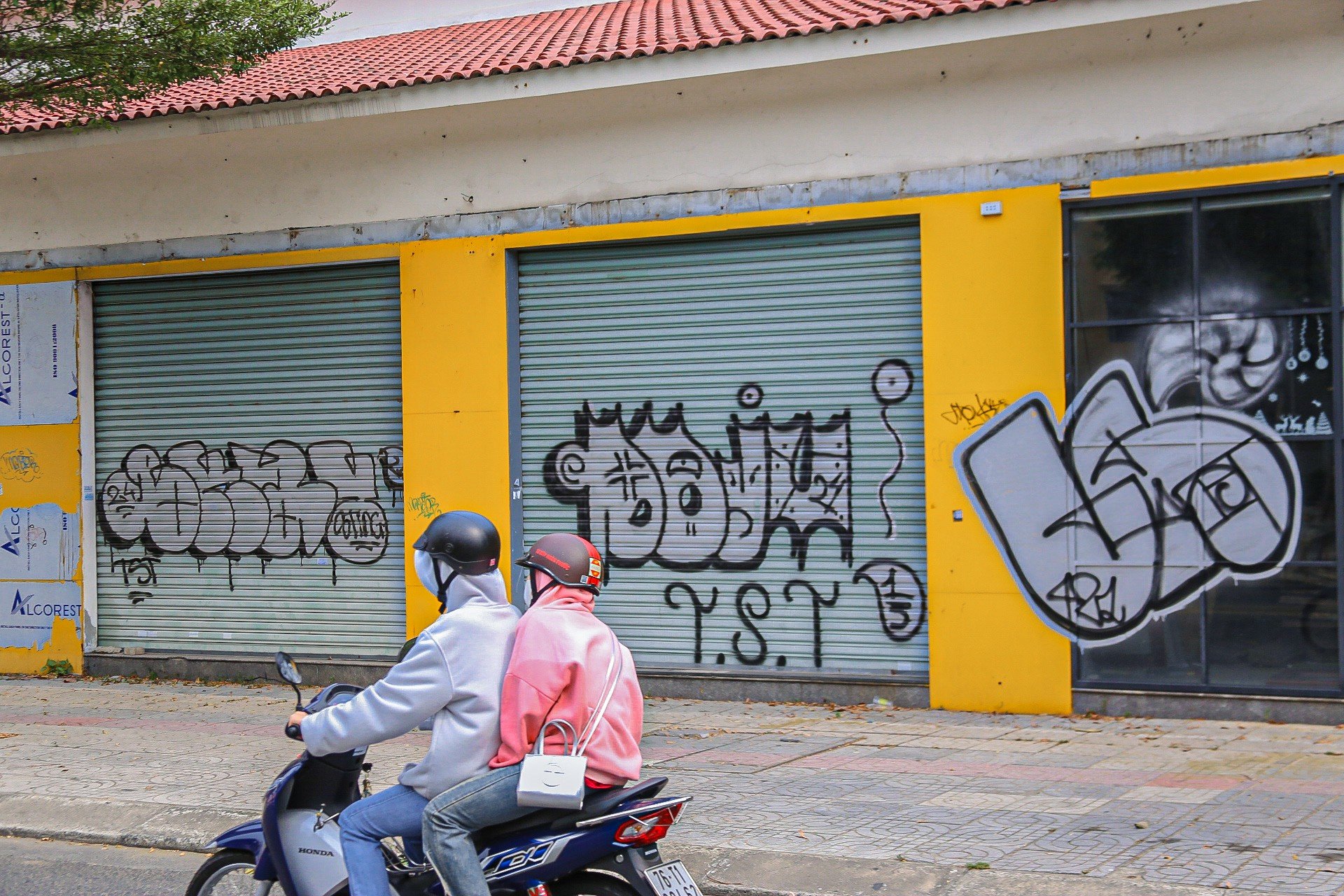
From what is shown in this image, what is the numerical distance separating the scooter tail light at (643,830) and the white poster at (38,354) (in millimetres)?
10290

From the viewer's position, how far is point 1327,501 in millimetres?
8734

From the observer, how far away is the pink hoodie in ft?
12.3

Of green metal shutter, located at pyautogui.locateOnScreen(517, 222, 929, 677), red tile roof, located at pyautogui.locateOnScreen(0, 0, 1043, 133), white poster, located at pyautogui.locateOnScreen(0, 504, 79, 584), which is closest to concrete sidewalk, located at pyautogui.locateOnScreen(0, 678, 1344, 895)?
green metal shutter, located at pyautogui.locateOnScreen(517, 222, 929, 677)

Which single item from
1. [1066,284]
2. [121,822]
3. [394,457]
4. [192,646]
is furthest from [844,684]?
[192,646]

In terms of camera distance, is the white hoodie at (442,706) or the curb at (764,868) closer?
the white hoodie at (442,706)

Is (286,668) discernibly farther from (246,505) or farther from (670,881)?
(246,505)

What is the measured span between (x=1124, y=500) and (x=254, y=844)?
6936mm

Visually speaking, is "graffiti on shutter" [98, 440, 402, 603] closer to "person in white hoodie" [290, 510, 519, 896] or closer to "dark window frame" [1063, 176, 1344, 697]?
"dark window frame" [1063, 176, 1344, 697]

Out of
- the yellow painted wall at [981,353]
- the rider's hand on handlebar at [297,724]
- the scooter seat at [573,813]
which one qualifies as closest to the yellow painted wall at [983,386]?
the yellow painted wall at [981,353]

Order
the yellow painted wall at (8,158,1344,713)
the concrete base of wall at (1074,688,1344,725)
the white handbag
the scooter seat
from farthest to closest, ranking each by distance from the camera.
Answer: the yellow painted wall at (8,158,1344,713)
the concrete base of wall at (1074,688,1344,725)
the scooter seat
the white handbag

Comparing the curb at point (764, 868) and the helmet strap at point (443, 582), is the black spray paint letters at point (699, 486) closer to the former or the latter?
the curb at point (764, 868)

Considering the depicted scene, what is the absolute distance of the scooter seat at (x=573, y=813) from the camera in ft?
12.2

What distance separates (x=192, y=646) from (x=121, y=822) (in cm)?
542

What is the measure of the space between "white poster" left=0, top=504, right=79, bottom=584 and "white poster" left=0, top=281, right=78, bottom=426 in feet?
2.96
